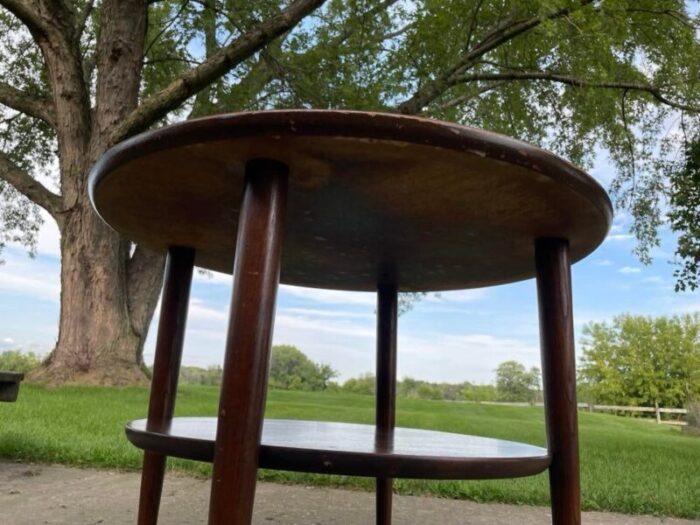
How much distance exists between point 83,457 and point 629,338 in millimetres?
35931

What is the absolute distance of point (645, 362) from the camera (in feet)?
106

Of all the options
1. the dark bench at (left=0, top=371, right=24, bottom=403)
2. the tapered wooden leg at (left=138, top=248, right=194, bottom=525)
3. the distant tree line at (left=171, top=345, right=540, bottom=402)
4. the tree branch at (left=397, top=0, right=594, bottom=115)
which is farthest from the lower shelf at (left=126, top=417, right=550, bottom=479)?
the distant tree line at (left=171, top=345, right=540, bottom=402)

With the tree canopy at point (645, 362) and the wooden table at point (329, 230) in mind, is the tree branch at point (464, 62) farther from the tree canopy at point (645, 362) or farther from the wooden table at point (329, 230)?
the tree canopy at point (645, 362)

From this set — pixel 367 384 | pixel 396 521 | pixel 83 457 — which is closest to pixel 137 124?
pixel 83 457

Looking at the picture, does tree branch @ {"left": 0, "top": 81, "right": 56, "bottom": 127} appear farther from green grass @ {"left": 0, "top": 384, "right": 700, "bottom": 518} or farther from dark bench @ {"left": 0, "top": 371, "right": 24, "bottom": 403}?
A: dark bench @ {"left": 0, "top": 371, "right": 24, "bottom": 403}

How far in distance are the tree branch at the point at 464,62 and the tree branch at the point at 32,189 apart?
475 centimetres

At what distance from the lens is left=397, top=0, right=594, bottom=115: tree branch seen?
7.13 m

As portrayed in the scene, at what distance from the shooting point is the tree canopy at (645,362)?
31516mm

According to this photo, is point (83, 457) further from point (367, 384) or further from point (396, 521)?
point (367, 384)

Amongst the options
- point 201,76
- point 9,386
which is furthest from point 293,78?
point 9,386

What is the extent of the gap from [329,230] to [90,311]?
677 cm

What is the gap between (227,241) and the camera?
1.34m

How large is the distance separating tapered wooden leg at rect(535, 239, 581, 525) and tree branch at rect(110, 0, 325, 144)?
17.1 feet

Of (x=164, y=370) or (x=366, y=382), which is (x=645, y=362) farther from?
(x=164, y=370)
